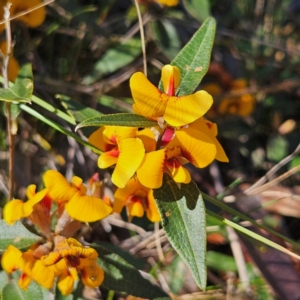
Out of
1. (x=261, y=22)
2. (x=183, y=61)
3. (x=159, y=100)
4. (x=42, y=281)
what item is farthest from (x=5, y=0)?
(x=261, y=22)

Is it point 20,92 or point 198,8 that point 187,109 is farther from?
point 198,8

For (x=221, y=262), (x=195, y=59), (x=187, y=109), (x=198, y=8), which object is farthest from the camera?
(x=198, y=8)

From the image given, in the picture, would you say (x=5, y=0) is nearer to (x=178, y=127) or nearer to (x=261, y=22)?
(x=178, y=127)

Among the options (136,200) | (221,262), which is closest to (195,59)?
(136,200)

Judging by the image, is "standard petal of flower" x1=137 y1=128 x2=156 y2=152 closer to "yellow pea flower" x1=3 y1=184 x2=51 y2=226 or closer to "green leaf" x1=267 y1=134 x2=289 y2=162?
"yellow pea flower" x1=3 y1=184 x2=51 y2=226

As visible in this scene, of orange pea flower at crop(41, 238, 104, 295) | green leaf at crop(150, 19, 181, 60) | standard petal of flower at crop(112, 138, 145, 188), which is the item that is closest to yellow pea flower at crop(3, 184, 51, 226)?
orange pea flower at crop(41, 238, 104, 295)

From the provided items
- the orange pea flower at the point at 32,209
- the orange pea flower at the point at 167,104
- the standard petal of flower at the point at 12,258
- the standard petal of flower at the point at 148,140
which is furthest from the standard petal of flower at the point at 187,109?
the standard petal of flower at the point at 12,258
